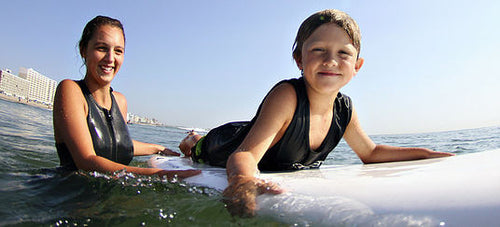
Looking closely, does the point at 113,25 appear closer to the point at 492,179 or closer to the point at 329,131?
the point at 329,131

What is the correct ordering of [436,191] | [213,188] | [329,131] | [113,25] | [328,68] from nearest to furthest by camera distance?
[436,191]
[213,188]
[328,68]
[329,131]
[113,25]

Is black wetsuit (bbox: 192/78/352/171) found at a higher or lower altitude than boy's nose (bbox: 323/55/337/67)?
lower

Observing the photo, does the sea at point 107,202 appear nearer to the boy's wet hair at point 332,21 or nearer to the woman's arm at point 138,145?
the woman's arm at point 138,145

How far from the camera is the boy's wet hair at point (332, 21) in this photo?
196 centimetres

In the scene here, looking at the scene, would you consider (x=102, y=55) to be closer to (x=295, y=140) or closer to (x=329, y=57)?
(x=295, y=140)

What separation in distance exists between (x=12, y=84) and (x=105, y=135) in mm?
106075

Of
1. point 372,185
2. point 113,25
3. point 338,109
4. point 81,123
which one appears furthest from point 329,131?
point 113,25

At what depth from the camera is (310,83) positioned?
6.63ft

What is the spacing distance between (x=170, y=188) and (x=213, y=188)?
0.83 feet

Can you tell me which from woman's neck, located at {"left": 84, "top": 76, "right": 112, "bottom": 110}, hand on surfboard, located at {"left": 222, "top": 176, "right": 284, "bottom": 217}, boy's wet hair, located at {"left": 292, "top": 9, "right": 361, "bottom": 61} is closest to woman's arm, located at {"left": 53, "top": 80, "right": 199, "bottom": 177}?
woman's neck, located at {"left": 84, "top": 76, "right": 112, "bottom": 110}

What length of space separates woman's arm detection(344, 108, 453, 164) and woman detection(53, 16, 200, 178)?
1879 millimetres

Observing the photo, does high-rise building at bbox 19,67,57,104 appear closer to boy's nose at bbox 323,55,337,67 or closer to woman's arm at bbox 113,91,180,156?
woman's arm at bbox 113,91,180,156

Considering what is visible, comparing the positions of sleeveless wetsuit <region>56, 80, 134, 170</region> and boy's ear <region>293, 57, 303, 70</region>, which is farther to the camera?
sleeveless wetsuit <region>56, 80, 134, 170</region>

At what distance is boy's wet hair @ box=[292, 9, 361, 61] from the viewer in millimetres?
1957
